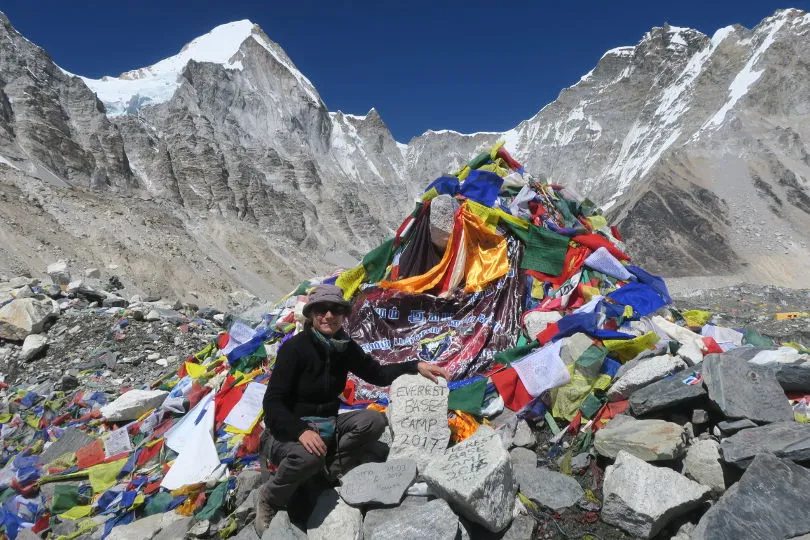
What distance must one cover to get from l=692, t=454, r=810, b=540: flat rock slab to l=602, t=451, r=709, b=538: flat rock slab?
0.17 metres

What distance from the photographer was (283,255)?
41.3 meters

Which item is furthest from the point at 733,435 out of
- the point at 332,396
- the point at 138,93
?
the point at 138,93

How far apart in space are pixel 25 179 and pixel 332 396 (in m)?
30.3

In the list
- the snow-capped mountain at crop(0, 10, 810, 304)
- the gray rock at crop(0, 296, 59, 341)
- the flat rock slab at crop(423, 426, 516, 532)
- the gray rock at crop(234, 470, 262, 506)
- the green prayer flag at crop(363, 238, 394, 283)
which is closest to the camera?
the flat rock slab at crop(423, 426, 516, 532)

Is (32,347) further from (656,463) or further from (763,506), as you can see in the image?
(763,506)

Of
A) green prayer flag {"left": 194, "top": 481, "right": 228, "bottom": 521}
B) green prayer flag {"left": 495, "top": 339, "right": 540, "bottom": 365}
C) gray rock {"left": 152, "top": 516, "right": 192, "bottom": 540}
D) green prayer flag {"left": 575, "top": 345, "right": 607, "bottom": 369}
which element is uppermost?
green prayer flag {"left": 495, "top": 339, "right": 540, "bottom": 365}

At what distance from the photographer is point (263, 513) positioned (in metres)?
3.07

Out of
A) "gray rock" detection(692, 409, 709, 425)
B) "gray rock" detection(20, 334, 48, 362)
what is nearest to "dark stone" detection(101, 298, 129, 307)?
"gray rock" detection(20, 334, 48, 362)

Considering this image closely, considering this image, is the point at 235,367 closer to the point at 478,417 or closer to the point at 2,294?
the point at 478,417

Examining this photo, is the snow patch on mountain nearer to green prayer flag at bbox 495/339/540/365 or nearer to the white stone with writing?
green prayer flag at bbox 495/339/540/365

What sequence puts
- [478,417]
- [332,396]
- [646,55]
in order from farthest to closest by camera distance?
[646,55] → [478,417] → [332,396]

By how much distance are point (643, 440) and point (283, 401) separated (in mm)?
2283

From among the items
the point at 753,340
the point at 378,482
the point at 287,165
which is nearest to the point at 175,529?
the point at 378,482

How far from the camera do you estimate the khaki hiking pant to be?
2834 millimetres
